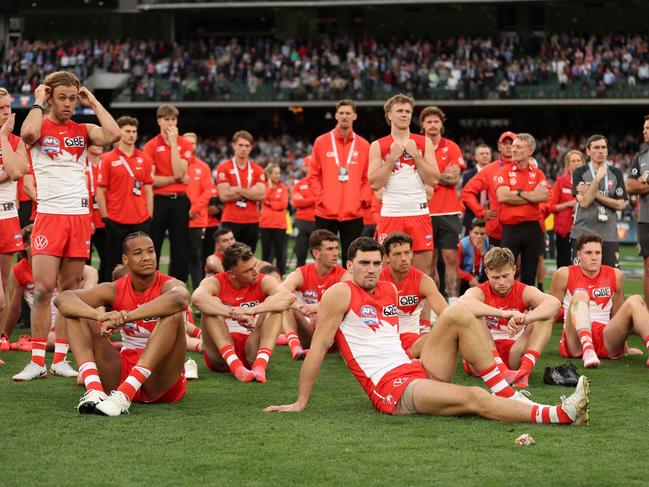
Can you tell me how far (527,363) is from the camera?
8234 mm

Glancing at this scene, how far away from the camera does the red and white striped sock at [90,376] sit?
23.0 ft

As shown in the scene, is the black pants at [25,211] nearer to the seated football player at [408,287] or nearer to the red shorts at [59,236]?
the red shorts at [59,236]

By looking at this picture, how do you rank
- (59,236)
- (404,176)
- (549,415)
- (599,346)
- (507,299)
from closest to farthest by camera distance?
(549,415) < (59,236) < (507,299) < (599,346) < (404,176)

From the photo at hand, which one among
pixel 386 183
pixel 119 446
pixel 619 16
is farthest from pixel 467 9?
pixel 119 446

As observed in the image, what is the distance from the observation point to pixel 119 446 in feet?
19.5

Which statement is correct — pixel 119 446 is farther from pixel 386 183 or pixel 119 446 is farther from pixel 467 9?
pixel 467 9

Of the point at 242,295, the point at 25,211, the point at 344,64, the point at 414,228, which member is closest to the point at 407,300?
the point at 242,295

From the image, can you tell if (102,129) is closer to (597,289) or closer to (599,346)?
(597,289)

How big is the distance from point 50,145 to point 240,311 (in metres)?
2.04

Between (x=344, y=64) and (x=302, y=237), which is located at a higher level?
(x=344, y=64)

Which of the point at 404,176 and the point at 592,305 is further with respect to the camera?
the point at 404,176

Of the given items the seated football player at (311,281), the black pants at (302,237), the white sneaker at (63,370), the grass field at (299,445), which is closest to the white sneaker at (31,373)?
the white sneaker at (63,370)

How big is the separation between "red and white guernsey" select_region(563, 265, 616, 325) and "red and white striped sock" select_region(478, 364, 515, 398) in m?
3.17

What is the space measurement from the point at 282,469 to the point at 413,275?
3.58 metres
